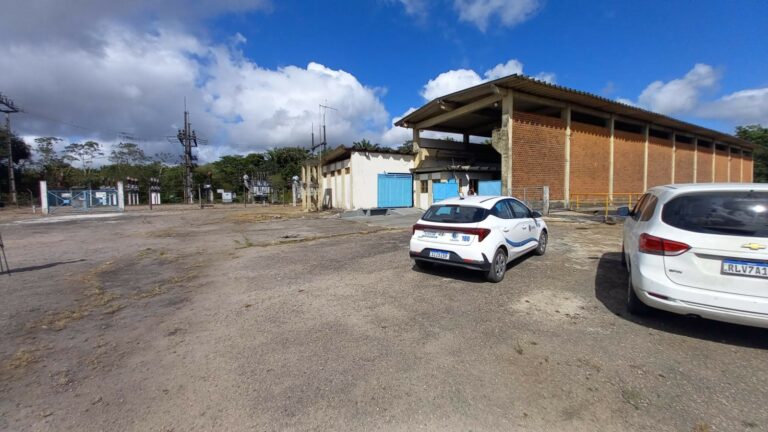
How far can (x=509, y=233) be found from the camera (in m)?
6.04

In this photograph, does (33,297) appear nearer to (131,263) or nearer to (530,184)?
(131,263)

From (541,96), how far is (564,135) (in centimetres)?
270

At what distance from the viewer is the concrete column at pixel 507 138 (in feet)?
53.5

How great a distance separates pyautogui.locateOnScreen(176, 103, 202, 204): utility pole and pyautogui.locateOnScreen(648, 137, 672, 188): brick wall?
180 ft

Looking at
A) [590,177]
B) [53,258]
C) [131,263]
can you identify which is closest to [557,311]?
[131,263]

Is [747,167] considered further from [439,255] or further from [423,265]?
[439,255]

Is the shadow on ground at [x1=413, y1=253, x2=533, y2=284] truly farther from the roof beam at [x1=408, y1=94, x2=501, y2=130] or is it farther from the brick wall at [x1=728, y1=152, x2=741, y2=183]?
the brick wall at [x1=728, y1=152, x2=741, y2=183]

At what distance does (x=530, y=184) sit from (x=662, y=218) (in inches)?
584

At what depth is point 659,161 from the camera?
24719 millimetres

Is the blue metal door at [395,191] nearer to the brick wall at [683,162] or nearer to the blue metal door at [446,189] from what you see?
the blue metal door at [446,189]

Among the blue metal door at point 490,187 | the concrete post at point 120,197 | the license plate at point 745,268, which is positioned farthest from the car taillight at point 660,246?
the concrete post at point 120,197

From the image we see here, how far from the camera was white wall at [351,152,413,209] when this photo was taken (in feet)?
72.0

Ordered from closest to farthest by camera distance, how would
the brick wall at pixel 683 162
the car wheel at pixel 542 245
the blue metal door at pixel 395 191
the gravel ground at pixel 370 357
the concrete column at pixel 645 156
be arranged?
the gravel ground at pixel 370 357 < the car wheel at pixel 542 245 < the blue metal door at pixel 395 191 < the concrete column at pixel 645 156 < the brick wall at pixel 683 162

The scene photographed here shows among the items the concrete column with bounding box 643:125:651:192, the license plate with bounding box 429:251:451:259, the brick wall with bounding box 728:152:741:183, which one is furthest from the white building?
the brick wall with bounding box 728:152:741:183
